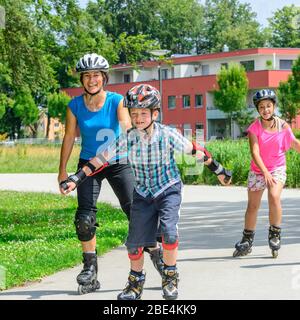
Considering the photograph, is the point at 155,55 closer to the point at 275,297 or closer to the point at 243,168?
the point at 243,168

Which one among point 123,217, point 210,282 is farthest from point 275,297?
point 123,217

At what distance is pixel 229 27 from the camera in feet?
363

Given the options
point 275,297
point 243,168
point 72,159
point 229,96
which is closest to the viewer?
point 275,297

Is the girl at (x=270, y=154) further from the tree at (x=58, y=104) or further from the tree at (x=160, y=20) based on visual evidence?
the tree at (x=160, y=20)

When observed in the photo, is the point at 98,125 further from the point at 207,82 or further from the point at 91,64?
the point at 207,82

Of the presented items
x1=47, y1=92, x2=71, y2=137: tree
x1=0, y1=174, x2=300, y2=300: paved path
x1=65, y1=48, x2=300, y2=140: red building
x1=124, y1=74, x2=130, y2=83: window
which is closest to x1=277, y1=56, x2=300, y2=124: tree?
x1=65, y1=48, x2=300, y2=140: red building

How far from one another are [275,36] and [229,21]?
884 centimetres

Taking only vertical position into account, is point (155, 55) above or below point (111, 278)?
above

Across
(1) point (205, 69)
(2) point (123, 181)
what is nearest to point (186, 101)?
(1) point (205, 69)

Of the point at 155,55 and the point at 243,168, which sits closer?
the point at 155,55

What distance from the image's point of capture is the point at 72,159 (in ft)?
114

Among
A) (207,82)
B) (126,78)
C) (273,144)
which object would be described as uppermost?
(126,78)

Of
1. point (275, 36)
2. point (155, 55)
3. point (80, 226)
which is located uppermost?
point (275, 36)

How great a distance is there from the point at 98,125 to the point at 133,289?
1452 mm
